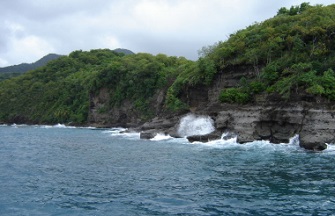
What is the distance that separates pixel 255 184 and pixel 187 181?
4342 millimetres

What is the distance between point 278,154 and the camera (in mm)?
34375

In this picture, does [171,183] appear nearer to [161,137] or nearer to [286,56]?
[161,137]

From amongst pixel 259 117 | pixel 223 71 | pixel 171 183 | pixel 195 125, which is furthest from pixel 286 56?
pixel 171 183

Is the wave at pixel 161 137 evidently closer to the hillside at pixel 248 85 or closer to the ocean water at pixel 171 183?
the hillside at pixel 248 85

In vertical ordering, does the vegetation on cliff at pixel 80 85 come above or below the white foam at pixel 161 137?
above

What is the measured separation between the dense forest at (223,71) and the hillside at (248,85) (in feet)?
0.50

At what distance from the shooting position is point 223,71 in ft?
202

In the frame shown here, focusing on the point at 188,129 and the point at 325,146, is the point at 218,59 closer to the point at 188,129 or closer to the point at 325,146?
→ the point at 188,129

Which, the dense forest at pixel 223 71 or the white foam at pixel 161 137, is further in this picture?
the white foam at pixel 161 137

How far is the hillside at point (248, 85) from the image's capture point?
145 ft

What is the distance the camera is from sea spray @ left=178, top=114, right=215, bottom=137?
5497 cm

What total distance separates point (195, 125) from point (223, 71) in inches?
455

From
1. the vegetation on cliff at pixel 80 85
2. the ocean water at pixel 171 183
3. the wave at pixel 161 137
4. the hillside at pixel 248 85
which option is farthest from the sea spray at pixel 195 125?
the vegetation on cliff at pixel 80 85

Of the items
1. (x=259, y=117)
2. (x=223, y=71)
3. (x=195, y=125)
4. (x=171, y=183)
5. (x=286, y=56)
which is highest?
(x=286, y=56)
